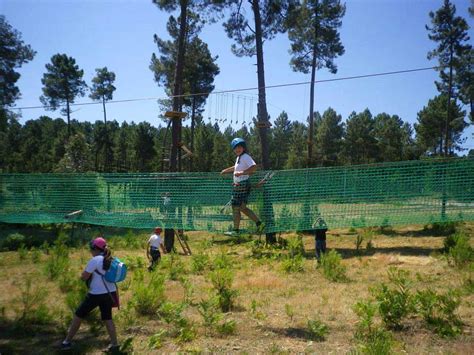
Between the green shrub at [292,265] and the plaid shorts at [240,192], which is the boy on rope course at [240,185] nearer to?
the plaid shorts at [240,192]

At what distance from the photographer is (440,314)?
13.8 ft

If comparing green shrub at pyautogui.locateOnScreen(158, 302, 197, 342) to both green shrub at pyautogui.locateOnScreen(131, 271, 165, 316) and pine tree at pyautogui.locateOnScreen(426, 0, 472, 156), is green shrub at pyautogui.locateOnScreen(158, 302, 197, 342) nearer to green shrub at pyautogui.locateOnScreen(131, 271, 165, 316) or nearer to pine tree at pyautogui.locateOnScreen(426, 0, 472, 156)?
green shrub at pyautogui.locateOnScreen(131, 271, 165, 316)

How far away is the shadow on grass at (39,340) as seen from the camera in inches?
152

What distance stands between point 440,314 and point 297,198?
314 centimetres

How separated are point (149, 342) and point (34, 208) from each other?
19.3ft

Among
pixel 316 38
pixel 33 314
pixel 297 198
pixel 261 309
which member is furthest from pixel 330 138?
pixel 33 314

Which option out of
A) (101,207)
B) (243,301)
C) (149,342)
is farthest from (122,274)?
(101,207)

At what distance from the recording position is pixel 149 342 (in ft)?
12.6

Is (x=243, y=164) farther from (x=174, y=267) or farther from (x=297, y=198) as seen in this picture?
(x=174, y=267)

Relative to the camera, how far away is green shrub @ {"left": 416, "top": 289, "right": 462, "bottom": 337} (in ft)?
12.7

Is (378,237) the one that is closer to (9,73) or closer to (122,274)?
(122,274)

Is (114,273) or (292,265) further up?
(114,273)

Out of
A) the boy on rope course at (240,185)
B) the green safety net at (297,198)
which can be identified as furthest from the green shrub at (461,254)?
the boy on rope course at (240,185)

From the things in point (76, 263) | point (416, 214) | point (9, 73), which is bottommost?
point (76, 263)
